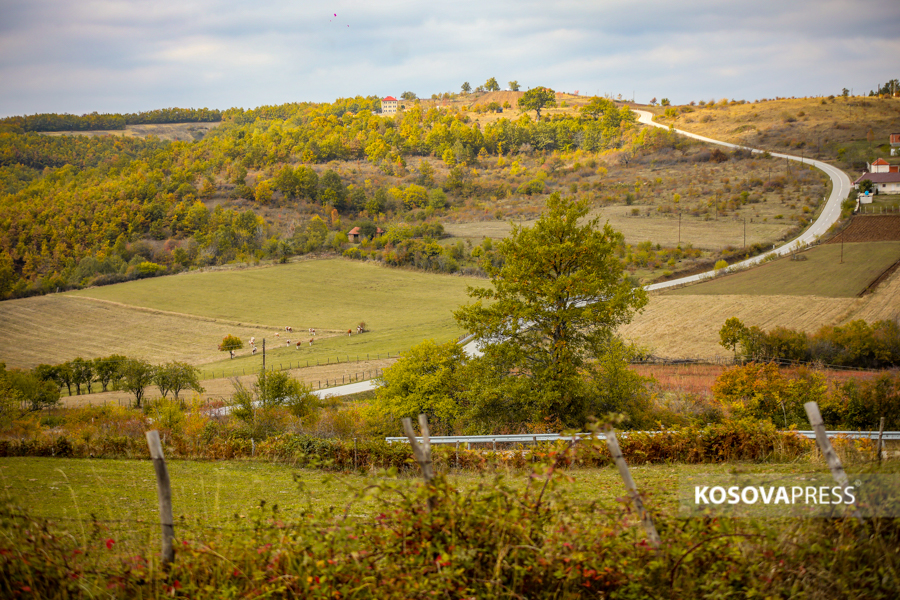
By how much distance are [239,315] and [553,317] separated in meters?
52.7

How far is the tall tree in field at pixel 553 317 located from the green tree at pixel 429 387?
2156mm

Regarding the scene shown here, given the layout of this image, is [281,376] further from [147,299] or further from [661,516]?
[147,299]

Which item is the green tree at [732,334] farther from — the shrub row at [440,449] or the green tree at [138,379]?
the green tree at [138,379]

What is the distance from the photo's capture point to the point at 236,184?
138875 millimetres

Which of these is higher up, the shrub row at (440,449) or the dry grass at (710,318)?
the shrub row at (440,449)

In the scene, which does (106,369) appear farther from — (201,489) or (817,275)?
(817,275)

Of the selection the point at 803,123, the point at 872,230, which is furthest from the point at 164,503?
the point at 803,123

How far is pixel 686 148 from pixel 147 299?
122 m

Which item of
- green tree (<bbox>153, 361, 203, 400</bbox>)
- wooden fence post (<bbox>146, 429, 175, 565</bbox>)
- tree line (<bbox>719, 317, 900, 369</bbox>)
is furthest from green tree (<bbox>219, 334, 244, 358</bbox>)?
wooden fence post (<bbox>146, 429, 175, 565</bbox>)

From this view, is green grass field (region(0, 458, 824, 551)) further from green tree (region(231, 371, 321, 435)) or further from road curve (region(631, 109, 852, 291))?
road curve (region(631, 109, 852, 291))

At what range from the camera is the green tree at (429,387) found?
21.9 m

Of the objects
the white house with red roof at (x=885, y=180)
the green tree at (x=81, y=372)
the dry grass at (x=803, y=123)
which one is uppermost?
the dry grass at (x=803, y=123)

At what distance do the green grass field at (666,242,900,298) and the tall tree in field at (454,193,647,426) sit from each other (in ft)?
130

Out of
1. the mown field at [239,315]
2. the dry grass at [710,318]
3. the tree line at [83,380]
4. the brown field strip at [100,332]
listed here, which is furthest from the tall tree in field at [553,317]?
the brown field strip at [100,332]
